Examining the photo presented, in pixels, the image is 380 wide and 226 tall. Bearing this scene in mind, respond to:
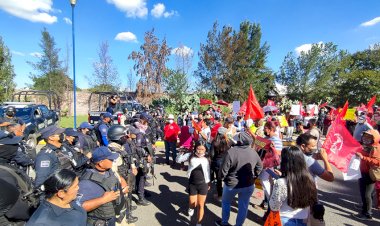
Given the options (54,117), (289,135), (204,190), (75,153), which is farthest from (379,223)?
(54,117)

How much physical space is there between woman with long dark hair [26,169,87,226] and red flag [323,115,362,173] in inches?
165

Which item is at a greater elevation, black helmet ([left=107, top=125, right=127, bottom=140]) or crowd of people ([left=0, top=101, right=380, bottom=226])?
black helmet ([left=107, top=125, right=127, bottom=140])

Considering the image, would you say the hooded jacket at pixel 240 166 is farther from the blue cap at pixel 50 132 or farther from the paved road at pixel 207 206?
the blue cap at pixel 50 132

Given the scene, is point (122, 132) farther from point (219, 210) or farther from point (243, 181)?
point (219, 210)

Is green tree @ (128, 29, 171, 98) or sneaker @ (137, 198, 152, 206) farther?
green tree @ (128, 29, 171, 98)

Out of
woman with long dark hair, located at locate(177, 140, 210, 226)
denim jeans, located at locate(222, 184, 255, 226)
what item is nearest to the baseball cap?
woman with long dark hair, located at locate(177, 140, 210, 226)

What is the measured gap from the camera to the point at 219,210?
17.5 ft

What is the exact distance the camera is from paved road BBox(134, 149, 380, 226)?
4859mm

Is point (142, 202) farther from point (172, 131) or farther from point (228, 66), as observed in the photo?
point (228, 66)

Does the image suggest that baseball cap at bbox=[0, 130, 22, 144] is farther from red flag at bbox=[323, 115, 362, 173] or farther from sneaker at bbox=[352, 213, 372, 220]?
sneaker at bbox=[352, 213, 372, 220]

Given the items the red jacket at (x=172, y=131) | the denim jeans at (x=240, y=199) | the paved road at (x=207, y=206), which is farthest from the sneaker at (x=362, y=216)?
the red jacket at (x=172, y=131)

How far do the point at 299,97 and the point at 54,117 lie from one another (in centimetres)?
4129

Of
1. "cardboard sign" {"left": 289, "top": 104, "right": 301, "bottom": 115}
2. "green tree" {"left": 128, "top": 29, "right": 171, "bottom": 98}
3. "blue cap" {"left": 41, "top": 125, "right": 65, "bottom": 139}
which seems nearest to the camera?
"blue cap" {"left": 41, "top": 125, "right": 65, "bottom": 139}

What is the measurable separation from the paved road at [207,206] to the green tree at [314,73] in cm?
3995
